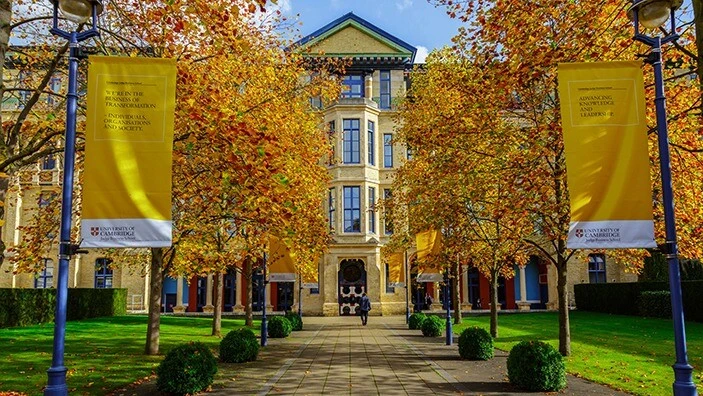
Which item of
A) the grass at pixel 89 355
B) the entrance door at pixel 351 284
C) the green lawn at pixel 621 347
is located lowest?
the green lawn at pixel 621 347

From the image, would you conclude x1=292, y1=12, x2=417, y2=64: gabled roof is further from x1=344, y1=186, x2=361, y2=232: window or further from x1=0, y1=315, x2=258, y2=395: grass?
x1=0, y1=315, x2=258, y2=395: grass

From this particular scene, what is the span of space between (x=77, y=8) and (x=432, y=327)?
19.9 metres

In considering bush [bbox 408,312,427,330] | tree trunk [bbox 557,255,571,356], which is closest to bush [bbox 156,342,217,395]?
tree trunk [bbox 557,255,571,356]

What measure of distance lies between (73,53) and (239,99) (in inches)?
357

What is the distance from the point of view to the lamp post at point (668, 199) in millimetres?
7480

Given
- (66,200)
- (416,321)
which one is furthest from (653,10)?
(416,321)

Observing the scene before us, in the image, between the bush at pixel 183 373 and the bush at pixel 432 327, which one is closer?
the bush at pixel 183 373

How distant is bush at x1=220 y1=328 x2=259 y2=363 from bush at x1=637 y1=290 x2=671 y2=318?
1018 inches

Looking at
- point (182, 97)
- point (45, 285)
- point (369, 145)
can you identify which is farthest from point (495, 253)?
point (45, 285)

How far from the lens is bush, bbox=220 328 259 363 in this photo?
1639 centimetres

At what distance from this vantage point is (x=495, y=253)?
2198 centimetres

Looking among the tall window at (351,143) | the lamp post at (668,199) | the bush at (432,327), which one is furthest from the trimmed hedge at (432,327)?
the tall window at (351,143)

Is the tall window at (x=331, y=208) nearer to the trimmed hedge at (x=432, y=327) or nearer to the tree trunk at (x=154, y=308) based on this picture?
the trimmed hedge at (x=432, y=327)

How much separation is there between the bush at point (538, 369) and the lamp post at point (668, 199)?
385 cm
